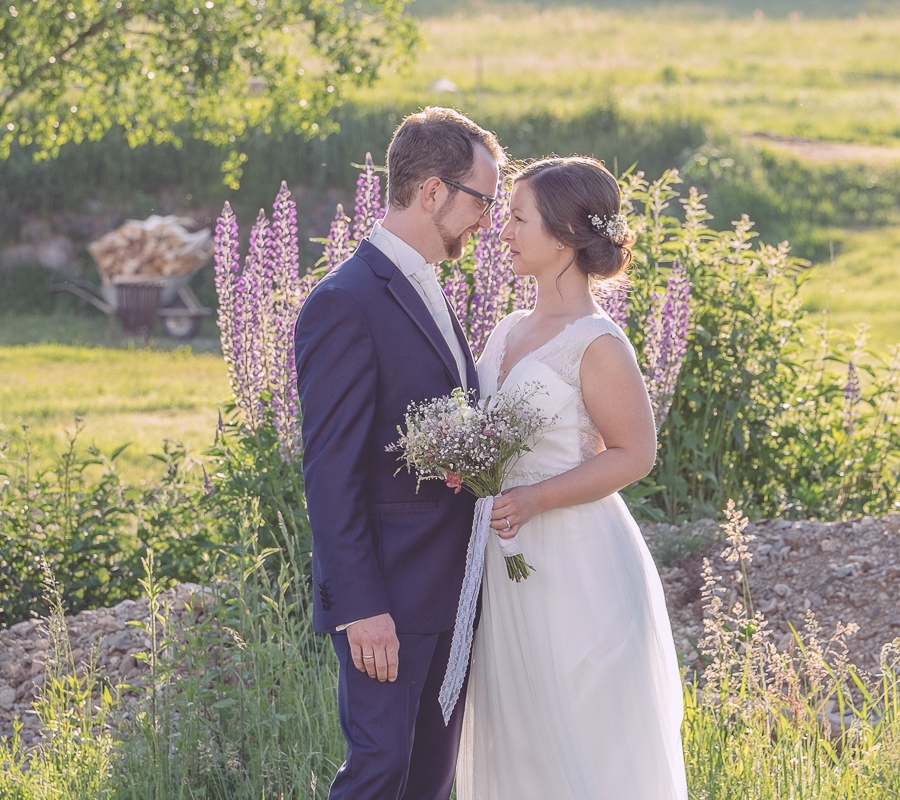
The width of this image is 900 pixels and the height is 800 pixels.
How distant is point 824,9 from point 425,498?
59864mm

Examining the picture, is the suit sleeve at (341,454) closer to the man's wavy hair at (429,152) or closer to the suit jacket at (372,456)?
the suit jacket at (372,456)

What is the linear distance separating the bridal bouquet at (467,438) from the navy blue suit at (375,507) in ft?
0.30

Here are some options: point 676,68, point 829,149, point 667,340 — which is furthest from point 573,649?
point 676,68

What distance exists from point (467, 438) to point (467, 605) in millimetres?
561

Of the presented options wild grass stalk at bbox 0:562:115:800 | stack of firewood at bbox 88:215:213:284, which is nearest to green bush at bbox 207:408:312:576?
wild grass stalk at bbox 0:562:115:800

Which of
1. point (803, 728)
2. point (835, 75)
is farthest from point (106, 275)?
point (835, 75)

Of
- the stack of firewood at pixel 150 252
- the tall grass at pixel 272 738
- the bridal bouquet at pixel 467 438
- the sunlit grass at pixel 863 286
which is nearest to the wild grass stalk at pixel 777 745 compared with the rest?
the tall grass at pixel 272 738

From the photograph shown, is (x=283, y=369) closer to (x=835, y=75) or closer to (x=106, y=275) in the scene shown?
(x=106, y=275)

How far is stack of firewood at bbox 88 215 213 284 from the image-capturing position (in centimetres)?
1775

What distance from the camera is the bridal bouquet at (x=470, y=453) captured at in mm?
2943

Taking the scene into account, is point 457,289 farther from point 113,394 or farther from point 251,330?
point 113,394

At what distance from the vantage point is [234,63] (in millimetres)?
9070

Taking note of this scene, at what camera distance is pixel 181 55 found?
356 inches

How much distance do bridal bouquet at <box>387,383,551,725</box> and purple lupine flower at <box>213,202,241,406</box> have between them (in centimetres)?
228
